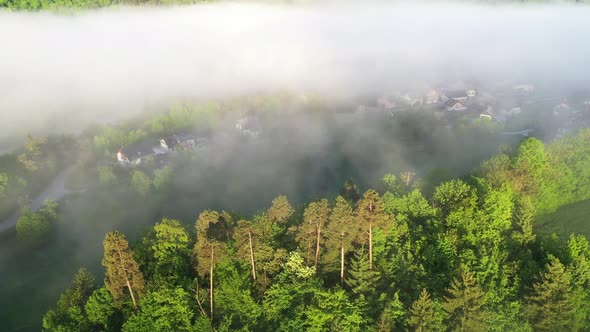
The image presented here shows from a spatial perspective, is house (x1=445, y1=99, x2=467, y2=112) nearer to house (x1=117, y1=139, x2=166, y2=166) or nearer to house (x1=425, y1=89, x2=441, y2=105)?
house (x1=425, y1=89, x2=441, y2=105)

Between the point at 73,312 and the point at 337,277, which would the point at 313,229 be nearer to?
the point at 337,277

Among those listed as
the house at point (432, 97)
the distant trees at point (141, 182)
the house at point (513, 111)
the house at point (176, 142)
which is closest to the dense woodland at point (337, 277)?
the distant trees at point (141, 182)

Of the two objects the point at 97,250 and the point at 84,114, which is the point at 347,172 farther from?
the point at 84,114

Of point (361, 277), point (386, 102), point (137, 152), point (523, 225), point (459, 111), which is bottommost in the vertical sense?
point (137, 152)

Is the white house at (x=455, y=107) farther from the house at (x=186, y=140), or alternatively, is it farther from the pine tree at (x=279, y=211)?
the pine tree at (x=279, y=211)

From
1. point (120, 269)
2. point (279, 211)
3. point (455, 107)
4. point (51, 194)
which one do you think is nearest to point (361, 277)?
point (279, 211)
